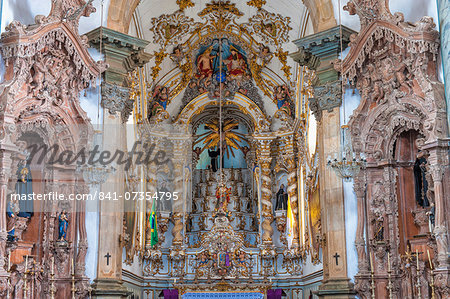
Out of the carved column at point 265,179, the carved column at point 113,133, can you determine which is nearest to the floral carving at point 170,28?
the carved column at point 265,179

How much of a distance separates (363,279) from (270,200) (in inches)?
331

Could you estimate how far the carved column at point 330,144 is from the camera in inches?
506

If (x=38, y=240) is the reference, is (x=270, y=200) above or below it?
above

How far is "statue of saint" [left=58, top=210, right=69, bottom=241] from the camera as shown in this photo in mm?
12516

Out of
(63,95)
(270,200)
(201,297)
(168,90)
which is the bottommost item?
(201,297)

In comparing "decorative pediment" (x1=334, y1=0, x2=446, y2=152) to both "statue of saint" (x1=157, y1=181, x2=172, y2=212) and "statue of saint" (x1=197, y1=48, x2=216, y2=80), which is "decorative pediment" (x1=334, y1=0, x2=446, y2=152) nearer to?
"statue of saint" (x1=197, y1=48, x2=216, y2=80)

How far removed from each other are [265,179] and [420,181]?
349 inches

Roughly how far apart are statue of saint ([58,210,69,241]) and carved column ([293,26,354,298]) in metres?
5.35

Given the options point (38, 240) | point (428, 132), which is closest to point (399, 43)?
point (428, 132)

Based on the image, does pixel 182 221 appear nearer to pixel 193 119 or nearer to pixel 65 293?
pixel 193 119

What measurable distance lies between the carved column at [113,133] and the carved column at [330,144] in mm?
4058

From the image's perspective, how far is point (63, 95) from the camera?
503 inches

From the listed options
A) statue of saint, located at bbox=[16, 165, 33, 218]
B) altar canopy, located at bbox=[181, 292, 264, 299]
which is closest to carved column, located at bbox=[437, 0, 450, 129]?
statue of saint, located at bbox=[16, 165, 33, 218]

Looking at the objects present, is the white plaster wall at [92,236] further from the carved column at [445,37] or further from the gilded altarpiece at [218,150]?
the carved column at [445,37]
